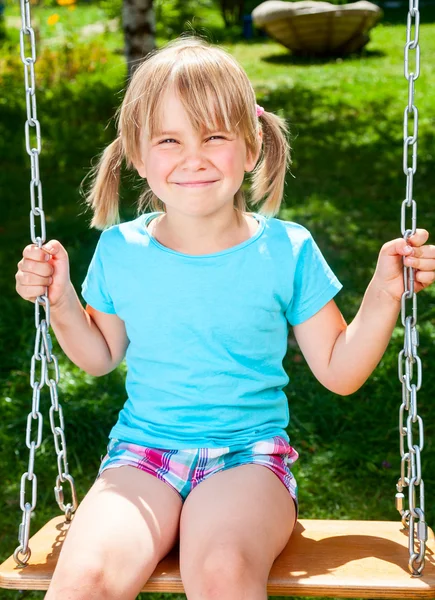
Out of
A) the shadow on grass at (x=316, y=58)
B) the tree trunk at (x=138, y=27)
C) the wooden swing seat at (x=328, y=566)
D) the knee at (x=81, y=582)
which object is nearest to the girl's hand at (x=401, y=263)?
the wooden swing seat at (x=328, y=566)

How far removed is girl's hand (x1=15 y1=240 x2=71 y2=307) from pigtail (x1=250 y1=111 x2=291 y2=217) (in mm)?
631

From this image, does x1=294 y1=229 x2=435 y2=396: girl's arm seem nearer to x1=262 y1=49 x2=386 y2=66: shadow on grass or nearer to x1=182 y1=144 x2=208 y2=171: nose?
x1=182 y1=144 x2=208 y2=171: nose

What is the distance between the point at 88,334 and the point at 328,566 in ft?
3.12

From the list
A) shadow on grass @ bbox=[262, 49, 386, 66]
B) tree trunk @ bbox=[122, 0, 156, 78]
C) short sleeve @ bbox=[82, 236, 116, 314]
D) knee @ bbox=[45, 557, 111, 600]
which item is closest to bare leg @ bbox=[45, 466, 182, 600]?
knee @ bbox=[45, 557, 111, 600]

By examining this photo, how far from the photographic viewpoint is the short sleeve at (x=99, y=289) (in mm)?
2625

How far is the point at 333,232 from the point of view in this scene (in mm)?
6004

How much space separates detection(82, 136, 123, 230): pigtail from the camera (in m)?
2.67

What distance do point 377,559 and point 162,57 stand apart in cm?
144

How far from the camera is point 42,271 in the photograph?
7.97ft

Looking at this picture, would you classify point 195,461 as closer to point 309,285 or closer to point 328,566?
point 328,566

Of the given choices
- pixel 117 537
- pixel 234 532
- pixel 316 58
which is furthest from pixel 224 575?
pixel 316 58

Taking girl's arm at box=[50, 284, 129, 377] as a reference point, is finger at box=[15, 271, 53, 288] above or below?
above

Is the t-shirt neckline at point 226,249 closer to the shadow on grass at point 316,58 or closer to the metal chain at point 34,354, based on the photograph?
the metal chain at point 34,354

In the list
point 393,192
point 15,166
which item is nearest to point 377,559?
point 393,192
